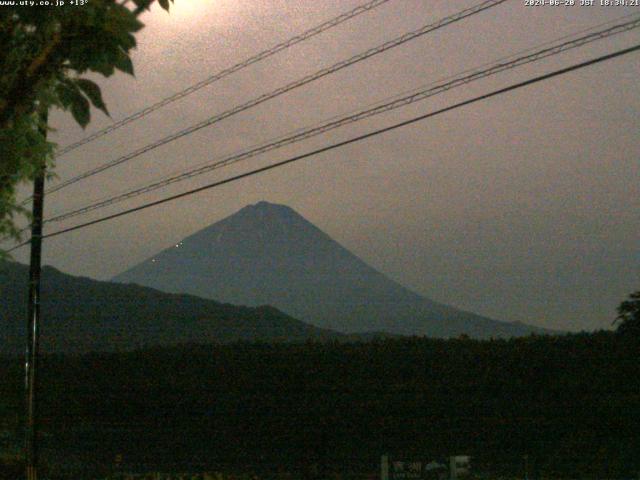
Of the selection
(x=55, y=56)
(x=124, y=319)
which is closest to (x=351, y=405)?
(x=55, y=56)

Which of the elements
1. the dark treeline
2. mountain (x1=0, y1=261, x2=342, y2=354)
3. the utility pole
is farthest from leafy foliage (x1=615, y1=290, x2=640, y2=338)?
mountain (x1=0, y1=261, x2=342, y2=354)

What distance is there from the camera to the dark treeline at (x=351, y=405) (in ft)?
96.7

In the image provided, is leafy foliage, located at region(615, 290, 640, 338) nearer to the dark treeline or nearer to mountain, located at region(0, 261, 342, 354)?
the dark treeline

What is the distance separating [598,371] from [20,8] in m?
31.0

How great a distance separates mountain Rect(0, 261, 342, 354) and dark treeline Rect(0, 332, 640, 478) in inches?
2701

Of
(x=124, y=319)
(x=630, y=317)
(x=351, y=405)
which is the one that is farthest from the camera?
(x=124, y=319)

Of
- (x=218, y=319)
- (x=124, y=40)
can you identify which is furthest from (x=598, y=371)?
(x=218, y=319)

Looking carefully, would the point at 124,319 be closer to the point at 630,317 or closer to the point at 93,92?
the point at 630,317

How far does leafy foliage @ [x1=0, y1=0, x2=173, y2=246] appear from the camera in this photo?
4.37 metres

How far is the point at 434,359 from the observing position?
123 feet

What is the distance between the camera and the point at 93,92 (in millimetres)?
4629

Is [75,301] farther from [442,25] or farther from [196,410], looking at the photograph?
[442,25]

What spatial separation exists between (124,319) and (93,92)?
419 feet

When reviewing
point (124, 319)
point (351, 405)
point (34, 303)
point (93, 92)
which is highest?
point (124, 319)
